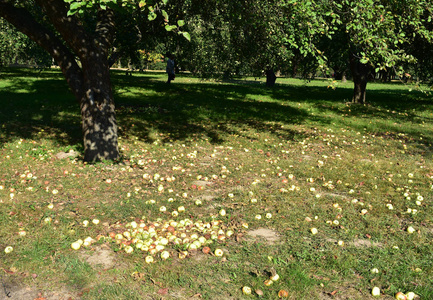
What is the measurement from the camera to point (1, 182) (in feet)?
21.7

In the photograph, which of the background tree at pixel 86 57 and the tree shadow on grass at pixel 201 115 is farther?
the tree shadow on grass at pixel 201 115

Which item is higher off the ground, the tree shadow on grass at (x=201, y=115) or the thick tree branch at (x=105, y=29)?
the thick tree branch at (x=105, y=29)

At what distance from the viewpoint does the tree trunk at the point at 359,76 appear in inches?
741

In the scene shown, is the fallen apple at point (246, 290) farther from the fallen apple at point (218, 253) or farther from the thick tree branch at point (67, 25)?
the thick tree branch at point (67, 25)

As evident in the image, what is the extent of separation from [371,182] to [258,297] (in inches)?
187

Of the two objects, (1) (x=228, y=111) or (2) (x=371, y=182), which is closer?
(2) (x=371, y=182)

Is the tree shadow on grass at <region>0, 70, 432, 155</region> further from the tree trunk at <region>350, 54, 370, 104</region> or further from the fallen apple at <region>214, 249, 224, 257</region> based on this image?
the fallen apple at <region>214, 249, 224, 257</region>

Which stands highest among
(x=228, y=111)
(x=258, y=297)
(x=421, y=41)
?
(x=421, y=41)

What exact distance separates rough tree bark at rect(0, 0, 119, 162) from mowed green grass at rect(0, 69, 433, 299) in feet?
2.03

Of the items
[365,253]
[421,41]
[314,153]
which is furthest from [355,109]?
[365,253]

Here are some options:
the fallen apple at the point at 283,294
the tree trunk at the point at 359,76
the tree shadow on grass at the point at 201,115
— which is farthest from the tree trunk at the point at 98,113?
the tree trunk at the point at 359,76

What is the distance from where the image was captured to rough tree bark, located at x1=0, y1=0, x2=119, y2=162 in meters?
7.21

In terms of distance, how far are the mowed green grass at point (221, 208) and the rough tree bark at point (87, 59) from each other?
2.03 feet

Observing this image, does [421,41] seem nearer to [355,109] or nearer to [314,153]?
[355,109]
